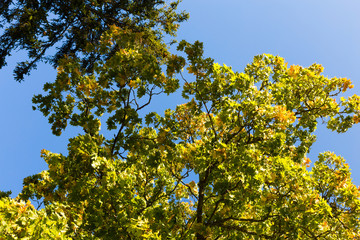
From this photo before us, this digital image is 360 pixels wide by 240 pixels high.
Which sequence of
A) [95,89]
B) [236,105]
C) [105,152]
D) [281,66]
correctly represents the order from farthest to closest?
[281,66]
[95,89]
[236,105]
[105,152]

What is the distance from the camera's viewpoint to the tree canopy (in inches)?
259

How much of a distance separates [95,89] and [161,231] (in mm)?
4260

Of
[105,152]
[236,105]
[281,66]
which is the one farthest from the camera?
[281,66]

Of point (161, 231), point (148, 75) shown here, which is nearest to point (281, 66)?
point (148, 75)

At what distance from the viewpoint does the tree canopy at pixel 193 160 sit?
21.6 feet

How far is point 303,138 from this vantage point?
8.80 meters

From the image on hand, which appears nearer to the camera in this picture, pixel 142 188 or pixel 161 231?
pixel 161 231

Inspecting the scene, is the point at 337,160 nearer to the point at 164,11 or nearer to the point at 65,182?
the point at 65,182

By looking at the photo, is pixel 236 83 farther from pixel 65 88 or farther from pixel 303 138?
pixel 65 88

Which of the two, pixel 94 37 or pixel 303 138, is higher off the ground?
pixel 94 37

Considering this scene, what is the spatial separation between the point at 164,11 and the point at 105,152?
1098 centimetres

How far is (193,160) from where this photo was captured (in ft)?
28.2

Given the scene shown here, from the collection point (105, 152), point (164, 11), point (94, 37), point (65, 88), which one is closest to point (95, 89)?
point (65, 88)

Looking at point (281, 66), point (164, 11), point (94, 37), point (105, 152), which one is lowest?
point (105, 152)
